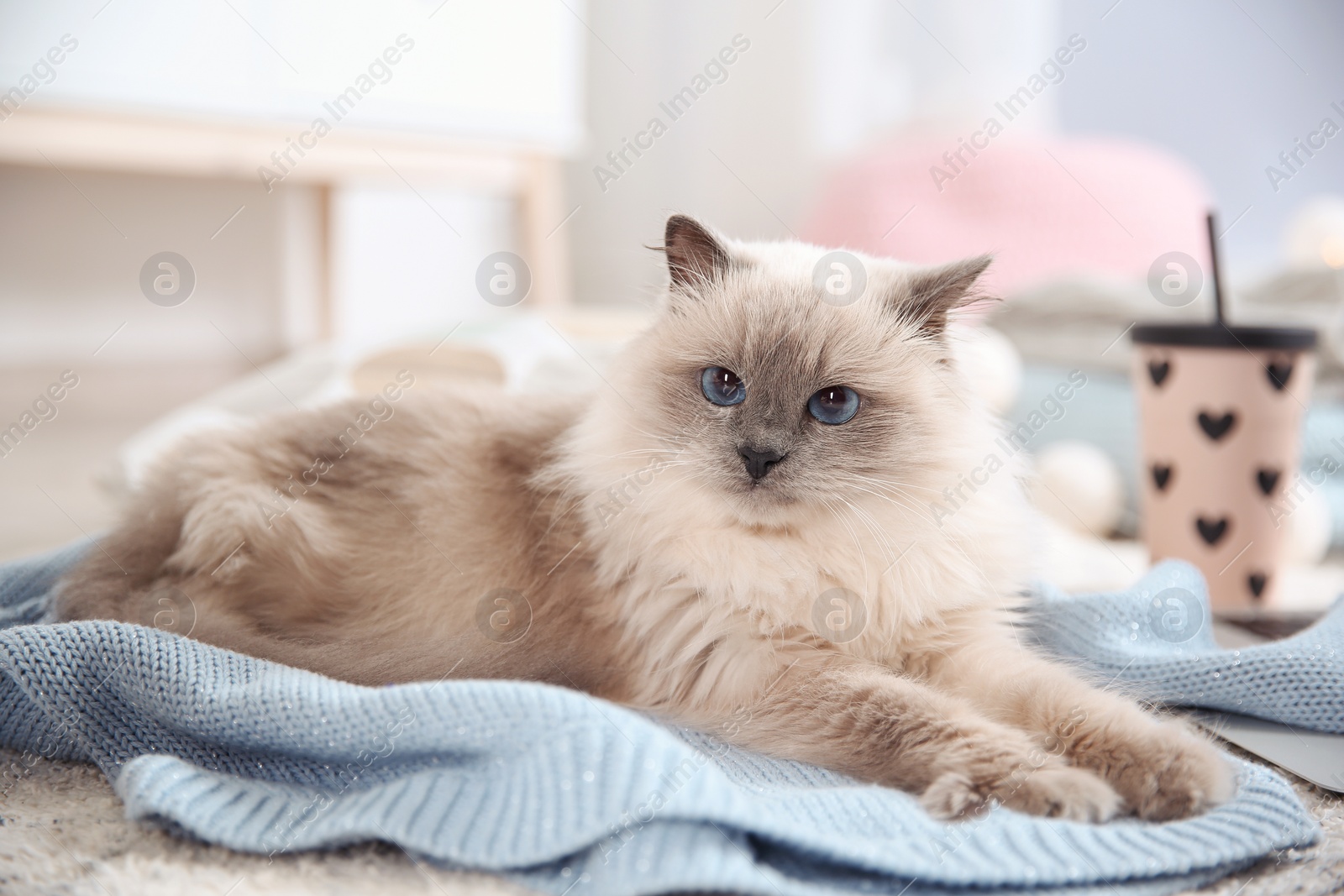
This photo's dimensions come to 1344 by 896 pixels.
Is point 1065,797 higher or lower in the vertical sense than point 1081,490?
lower

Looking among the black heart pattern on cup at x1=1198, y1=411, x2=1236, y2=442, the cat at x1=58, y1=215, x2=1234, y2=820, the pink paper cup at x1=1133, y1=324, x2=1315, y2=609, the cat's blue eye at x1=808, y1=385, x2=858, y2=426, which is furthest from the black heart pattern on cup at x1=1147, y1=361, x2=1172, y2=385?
the cat's blue eye at x1=808, y1=385, x2=858, y2=426

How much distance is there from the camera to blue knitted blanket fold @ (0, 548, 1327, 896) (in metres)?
0.88

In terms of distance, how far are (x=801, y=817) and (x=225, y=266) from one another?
13.7 feet

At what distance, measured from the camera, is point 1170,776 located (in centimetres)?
102

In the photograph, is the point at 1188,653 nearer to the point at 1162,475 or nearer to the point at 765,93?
the point at 1162,475

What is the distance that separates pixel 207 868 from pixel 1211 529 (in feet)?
5.85

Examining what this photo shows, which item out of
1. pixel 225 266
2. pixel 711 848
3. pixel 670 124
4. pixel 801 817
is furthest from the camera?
pixel 670 124

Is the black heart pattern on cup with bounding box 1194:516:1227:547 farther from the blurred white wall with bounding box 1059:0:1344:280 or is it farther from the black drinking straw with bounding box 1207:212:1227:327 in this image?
the blurred white wall with bounding box 1059:0:1344:280

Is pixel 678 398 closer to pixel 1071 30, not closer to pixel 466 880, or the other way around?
pixel 466 880

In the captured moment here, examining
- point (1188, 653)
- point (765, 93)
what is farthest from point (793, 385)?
point (765, 93)

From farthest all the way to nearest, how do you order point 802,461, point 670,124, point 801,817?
point 670,124, point 802,461, point 801,817

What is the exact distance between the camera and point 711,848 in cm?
85

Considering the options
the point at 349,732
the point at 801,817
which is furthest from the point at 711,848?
the point at 349,732

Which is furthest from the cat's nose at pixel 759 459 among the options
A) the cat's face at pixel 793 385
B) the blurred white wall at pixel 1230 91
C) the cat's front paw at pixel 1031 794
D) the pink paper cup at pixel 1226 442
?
the blurred white wall at pixel 1230 91
